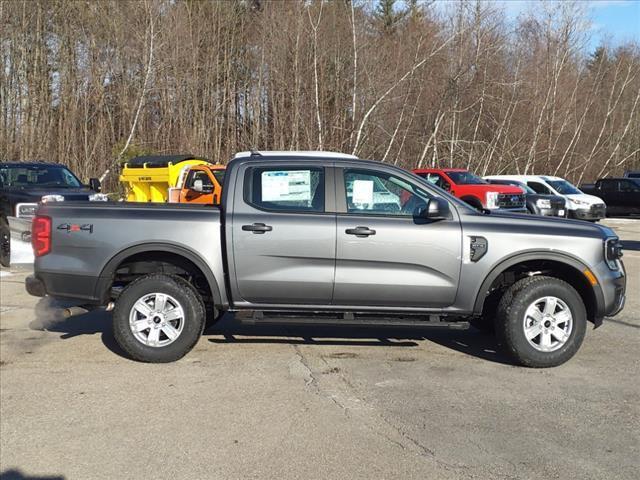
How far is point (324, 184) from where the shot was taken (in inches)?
231

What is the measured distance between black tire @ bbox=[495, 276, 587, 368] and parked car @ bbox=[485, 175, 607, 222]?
16329 millimetres

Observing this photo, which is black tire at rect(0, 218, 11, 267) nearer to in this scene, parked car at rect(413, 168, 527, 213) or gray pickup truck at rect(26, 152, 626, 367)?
gray pickup truck at rect(26, 152, 626, 367)

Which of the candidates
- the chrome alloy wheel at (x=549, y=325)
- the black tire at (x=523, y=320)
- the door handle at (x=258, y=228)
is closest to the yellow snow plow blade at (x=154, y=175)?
the door handle at (x=258, y=228)

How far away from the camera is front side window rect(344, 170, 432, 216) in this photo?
582cm

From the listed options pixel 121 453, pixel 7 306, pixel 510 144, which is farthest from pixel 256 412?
pixel 510 144

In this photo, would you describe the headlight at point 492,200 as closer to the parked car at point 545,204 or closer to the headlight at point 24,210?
the parked car at point 545,204

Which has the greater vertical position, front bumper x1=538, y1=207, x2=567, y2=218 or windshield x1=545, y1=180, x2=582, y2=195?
windshield x1=545, y1=180, x2=582, y2=195

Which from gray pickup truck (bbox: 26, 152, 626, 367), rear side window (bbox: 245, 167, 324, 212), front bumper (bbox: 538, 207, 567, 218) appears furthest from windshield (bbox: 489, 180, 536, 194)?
rear side window (bbox: 245, 167, 324, 212)

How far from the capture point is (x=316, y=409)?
473 centimetres

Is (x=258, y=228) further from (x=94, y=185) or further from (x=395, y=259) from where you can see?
(x=94, y=185)

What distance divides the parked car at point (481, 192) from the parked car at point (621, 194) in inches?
341

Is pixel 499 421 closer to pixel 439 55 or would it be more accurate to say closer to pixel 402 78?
pixel 402 78

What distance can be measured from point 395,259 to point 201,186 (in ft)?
33.6

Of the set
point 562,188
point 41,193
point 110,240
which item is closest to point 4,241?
point 41,193
